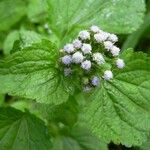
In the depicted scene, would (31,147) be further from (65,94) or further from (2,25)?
(2,25)

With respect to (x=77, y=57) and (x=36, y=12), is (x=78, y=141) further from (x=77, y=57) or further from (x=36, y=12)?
(x=36, y=12)

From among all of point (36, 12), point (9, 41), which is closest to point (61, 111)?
point (9, 41)

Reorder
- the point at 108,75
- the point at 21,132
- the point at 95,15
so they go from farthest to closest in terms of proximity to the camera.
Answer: the point at 95,15 → the point at 21,132 → the point at 108,75

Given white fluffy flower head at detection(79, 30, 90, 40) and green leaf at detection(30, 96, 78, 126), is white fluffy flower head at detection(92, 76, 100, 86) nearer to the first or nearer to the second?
white fluffy flower head at detection(79, 30, 90, 40)

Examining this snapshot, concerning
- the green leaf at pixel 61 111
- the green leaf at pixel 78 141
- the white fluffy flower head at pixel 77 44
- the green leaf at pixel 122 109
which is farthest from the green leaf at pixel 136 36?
the white fluffy flower head at pixel 77 44

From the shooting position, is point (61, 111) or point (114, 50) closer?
point (114, 50)

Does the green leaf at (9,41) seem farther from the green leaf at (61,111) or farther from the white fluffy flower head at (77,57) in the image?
the white fluffy flower head at (77,57)
